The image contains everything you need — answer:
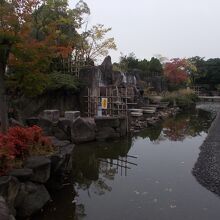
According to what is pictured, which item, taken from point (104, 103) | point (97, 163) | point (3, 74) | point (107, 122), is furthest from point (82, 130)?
point (3, 74)

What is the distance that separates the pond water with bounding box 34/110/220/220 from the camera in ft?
29.0

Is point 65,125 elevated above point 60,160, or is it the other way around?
point 65,125

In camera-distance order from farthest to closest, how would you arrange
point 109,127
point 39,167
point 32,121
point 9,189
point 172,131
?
point 172,131
point 109,127
point 32,121
point 39,167
point 9,189

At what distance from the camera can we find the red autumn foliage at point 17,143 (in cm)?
831

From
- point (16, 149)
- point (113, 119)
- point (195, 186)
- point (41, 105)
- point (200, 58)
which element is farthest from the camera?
point (200, 58)

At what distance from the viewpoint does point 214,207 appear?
9.09 m

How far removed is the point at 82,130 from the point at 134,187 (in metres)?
8.27

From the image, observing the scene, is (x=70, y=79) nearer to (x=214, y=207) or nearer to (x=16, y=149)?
(x=16, y=149)

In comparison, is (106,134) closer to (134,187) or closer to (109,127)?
(109,127)

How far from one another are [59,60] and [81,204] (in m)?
18.1

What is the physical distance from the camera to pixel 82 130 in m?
18.6

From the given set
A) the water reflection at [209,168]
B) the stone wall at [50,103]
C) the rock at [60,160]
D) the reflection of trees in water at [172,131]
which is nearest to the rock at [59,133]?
the stone wall at [50,103]

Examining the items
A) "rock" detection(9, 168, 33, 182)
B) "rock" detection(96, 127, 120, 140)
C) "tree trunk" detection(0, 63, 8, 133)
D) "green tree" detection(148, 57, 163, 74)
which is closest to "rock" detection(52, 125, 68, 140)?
"rock" detection(96, 127, 120, 140)

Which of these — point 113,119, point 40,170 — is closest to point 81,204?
point 40,170
